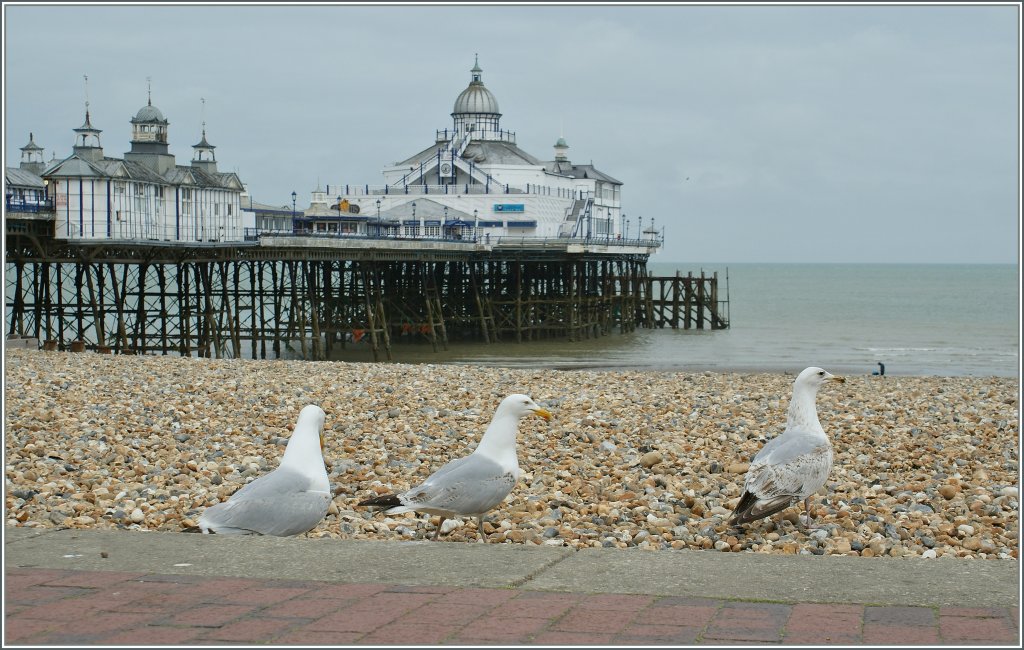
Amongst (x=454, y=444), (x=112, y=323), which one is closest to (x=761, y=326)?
(x=112, y=323)

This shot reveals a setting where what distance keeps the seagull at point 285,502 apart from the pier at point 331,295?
20531mm

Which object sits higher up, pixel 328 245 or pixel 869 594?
pixel 328 245

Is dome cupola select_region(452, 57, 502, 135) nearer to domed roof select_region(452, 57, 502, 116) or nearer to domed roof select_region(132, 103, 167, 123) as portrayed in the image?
domed roof select_region(452, 57, 502, 116)

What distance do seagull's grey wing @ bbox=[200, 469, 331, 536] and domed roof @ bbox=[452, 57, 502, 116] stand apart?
6041cm

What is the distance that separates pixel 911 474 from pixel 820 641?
5.97m

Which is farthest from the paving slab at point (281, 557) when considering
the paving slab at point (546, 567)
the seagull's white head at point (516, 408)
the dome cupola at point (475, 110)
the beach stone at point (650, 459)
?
the dome cupola at point (475, 110)

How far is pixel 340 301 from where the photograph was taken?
4025 centimetres

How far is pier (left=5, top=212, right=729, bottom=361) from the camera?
30.0 metres

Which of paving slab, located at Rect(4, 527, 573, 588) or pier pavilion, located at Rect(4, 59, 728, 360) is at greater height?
pier pavilion, located at Rect(4, 59, 728, 360)

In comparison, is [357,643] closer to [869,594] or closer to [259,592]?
[259,592]

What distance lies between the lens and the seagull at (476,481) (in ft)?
19.2

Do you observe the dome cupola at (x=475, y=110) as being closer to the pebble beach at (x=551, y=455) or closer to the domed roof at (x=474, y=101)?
the domed roof at (x=474, y=101)

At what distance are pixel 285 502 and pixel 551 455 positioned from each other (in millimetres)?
4498

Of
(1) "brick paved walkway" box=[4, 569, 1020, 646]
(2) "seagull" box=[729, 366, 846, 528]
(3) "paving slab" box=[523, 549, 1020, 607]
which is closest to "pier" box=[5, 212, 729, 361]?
(2) "seagull" box=[729, 366, 846, 528]
